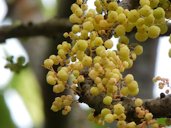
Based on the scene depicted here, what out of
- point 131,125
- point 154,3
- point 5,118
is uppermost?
point 5,118

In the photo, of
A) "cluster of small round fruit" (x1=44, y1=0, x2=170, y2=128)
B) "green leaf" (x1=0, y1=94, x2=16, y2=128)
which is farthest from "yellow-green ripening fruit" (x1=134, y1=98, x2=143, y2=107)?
"green leaf" (x1=0, y1=94, x2=16, y2=128)

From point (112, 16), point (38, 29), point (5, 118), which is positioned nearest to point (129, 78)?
point (112, 16)

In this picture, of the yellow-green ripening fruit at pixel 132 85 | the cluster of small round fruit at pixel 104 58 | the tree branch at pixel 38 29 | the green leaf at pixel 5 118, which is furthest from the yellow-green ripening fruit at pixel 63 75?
the green leaf at pixel 5 118

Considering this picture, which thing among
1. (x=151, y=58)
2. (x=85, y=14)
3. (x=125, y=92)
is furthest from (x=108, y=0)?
(x=151, y=58)

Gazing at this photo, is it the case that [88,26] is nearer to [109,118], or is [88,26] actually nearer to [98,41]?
[98,41]

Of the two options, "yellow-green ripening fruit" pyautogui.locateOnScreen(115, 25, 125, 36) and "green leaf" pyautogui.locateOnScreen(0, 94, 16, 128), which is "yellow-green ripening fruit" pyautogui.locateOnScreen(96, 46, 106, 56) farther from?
"green leaf" pyautogui.locateOnScreen(0, 94, 16, 128)

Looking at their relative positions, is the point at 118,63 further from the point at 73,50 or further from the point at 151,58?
the point at 151,58

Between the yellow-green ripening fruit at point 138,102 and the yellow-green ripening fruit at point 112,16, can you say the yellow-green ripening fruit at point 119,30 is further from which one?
the yellow-green ripening fruit at point 138,102
